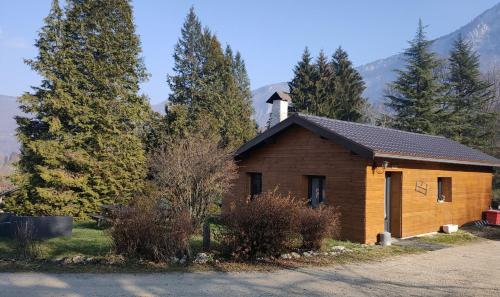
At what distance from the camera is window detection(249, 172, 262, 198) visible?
16.8 m

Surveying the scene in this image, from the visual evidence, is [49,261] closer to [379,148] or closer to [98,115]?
[379,148]

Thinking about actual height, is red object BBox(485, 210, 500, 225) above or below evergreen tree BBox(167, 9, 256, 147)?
below

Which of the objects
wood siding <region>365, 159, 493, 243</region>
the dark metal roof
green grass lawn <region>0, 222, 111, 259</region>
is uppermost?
the dark metal roof

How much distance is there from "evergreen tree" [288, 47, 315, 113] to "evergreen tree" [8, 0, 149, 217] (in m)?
18.4

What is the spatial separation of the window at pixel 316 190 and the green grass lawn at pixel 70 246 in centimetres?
701

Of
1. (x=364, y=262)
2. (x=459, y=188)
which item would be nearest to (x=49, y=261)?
(x=364, y=262)

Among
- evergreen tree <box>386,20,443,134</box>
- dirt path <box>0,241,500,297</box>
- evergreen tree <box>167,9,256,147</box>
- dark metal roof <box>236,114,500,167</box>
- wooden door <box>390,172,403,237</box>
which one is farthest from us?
evergreen tree <box>167,9,256,147</box>

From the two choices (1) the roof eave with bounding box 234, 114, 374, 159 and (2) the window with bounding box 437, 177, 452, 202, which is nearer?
(1) the roof eave with bounding box 234, 114, 374, 159

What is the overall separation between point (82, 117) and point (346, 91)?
1068 inches

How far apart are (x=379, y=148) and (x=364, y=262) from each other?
13.5 feet

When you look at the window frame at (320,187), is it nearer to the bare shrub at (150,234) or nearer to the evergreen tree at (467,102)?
the bare shrub at (150,234)

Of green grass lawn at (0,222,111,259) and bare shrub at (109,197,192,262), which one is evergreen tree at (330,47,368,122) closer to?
green grass lawn at (0,222,111,259)

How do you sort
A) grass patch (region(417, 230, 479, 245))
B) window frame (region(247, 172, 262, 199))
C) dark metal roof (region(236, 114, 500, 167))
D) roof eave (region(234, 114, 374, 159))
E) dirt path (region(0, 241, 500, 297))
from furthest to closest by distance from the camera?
1. window frame (region(247, 172, 262, 199))
2. grass patch (region(417, 230, 479, 245))
3. dark metal roof (region(236, 114, 500, 167))
4. roof eave (region(234, 114, 374, 159))
5. dirt path (region(0, 241, 500, 297))

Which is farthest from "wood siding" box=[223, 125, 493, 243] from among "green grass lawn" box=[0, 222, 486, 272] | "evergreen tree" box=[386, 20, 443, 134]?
"evergreen tree" box=[386, 20, 443, 134]
